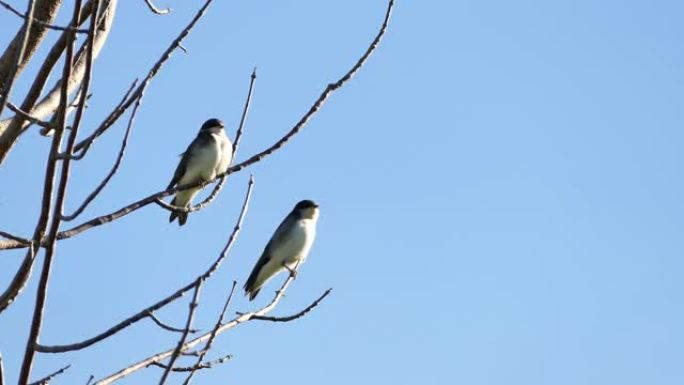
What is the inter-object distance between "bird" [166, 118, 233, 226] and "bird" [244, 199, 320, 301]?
107cm

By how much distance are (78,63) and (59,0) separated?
27 centimetres

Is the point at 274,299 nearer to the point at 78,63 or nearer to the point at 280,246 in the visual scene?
the point at 78,63

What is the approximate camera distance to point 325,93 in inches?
161

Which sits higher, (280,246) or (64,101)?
(280,246)

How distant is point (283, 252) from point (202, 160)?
1.51 metres

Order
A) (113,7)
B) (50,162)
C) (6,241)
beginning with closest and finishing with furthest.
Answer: (50,162) < (6,241) < (113,7)

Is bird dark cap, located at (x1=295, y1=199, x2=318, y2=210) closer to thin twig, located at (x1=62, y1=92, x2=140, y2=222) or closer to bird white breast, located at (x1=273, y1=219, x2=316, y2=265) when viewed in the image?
bird white breast, located at (x1=273, y1=219, x2=316, y2=265)

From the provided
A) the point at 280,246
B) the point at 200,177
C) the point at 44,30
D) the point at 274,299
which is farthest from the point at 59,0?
the point at 280,246

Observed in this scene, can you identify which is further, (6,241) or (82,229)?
(6,241)

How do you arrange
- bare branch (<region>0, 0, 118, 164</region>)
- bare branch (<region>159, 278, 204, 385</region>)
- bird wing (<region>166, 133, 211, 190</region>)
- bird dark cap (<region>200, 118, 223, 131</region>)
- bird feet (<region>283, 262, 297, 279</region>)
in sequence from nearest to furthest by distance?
bare branch (<region>159, 278, 204, 385</region>)
bare branch (<region>0, 0, 118, 164</region>)
bird feet (<region>283, 262, 297, 279</region>)
bird wing (<region>166, 133, 211, 190</region>)
bird dark cap (<region>200, 118, 223, 131</region>)

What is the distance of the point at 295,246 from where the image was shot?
12.4 m

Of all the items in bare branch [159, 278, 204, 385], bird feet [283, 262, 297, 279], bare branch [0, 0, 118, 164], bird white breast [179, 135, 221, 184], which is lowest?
bare branch [159, 278, 204, 385]

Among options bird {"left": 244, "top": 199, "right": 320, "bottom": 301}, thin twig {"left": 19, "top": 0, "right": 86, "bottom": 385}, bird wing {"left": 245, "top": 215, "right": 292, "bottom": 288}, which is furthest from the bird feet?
thin twig {"left": 19, "top": 0, "right": 86, "bottom": 385}

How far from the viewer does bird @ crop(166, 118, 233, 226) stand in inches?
448
